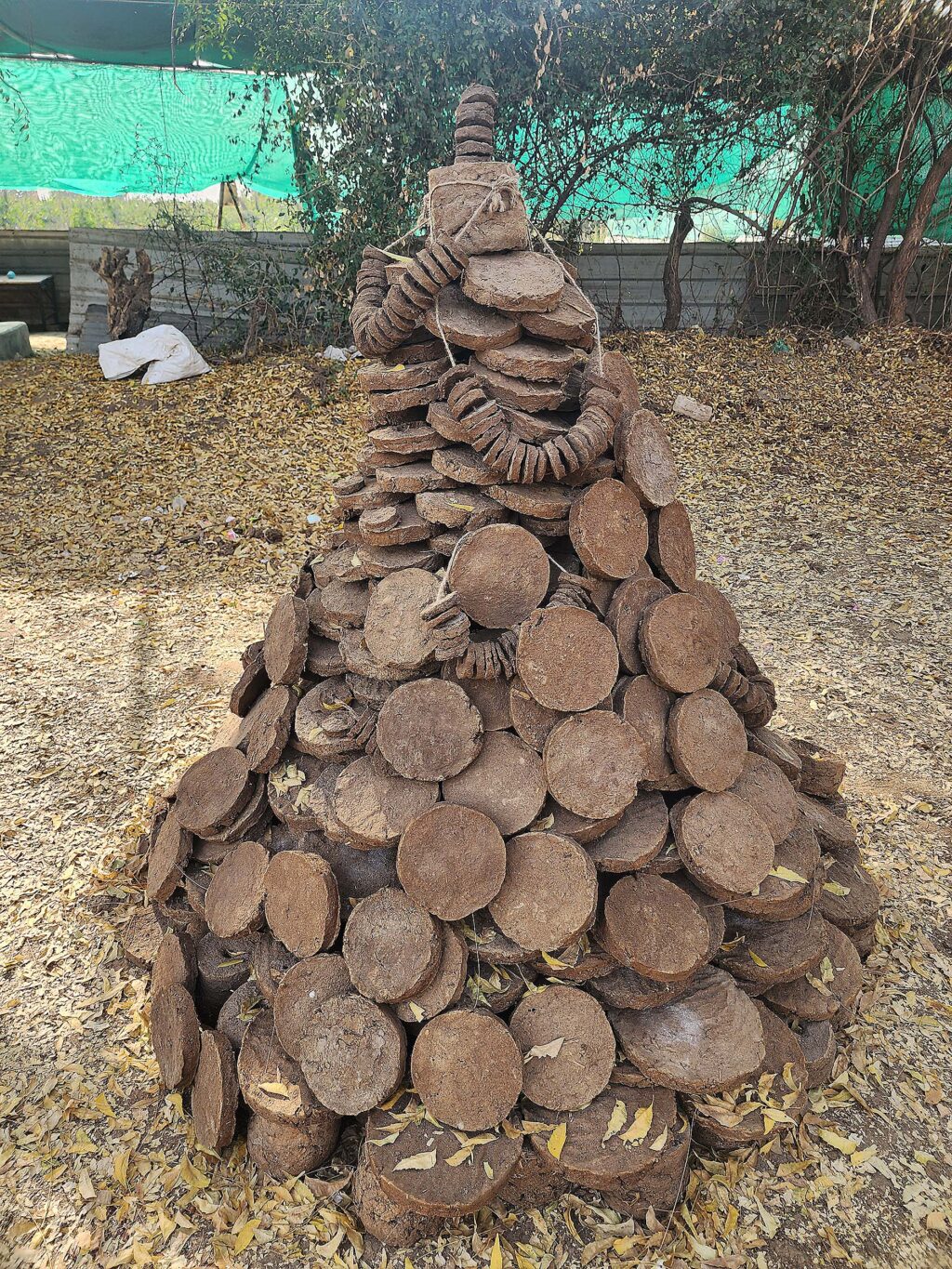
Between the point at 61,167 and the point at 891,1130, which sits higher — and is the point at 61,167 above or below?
above

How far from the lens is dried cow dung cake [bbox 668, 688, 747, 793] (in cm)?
207

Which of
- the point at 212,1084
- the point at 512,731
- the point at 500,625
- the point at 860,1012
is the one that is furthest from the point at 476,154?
the point at 860,1012

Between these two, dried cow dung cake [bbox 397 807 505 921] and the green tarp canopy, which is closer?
dried cow dung cake [bbox 397 807 505 921]

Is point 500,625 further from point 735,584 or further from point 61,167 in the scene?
point 61,167

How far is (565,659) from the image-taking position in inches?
78.3

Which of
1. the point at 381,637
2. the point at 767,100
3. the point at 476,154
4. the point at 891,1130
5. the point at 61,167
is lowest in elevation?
the point at 891,1130

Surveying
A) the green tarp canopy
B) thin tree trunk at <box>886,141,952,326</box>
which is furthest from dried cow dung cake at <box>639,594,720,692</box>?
the green tarp canopy

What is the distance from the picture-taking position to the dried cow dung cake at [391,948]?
187 cm

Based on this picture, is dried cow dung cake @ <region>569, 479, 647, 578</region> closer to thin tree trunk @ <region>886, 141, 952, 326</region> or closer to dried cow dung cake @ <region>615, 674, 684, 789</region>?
dried cow dung cake @ <region>615, 674, 684, 789</region>

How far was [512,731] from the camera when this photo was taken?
2.10 metres

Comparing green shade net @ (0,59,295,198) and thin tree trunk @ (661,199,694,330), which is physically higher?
green shade net @ (0,59,295,198)

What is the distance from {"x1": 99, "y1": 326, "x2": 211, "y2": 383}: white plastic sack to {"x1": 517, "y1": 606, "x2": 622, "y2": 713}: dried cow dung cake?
7103mm

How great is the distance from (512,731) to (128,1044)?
1.45 meters

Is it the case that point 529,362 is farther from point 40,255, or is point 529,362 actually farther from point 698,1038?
point 40,255
